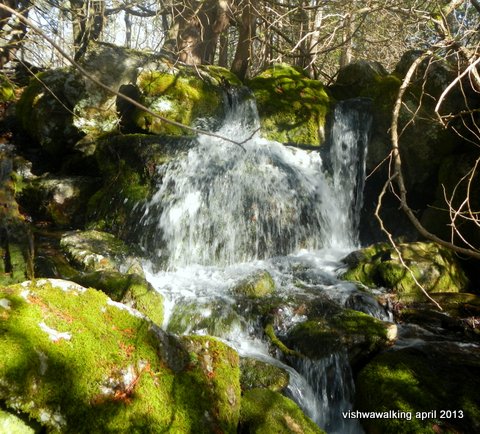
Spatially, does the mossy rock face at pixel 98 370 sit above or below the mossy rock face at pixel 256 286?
above

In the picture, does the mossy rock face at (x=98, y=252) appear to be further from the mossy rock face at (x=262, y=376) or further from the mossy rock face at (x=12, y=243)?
the mossy rock face at (x=262, y=376)

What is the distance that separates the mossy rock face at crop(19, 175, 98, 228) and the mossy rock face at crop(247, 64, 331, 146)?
13.9 feet

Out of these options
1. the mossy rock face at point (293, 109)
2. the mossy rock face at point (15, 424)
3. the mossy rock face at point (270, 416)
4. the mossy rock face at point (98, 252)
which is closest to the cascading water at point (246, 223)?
the mossy rock face at point (293, 109)

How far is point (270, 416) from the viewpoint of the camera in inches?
110

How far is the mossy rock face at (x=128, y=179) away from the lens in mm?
7277

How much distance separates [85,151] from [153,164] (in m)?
2.23

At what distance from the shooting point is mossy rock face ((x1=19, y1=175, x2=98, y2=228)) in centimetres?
810

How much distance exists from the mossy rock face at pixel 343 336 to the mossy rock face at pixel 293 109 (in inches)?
207

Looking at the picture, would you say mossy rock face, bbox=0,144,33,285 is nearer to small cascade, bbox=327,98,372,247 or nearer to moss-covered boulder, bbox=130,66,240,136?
moss-covered boulder, bbox=130,66,240,136

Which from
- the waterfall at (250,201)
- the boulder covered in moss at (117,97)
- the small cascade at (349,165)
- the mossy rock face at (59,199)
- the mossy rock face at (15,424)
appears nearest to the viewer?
the mossy rock face at (15,424)

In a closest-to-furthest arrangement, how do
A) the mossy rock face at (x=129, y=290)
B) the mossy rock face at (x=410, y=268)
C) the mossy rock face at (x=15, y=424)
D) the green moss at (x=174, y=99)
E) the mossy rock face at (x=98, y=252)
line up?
1. the mossy rock face at (x=15, y=424)
2. the mossy rock face at (x=129, y=290)
3. the mossy rock face at (x=98, y=252)
4. the mossy rock face at (x=410, y=268)
5. the green moss at (x=174, y=99)

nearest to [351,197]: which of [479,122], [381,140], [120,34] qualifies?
[381,140]

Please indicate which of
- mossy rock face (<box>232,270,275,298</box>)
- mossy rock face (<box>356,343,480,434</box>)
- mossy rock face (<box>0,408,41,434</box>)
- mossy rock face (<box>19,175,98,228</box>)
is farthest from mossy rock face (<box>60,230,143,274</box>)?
mossy rock face (<box>0,408,41,434</box>)

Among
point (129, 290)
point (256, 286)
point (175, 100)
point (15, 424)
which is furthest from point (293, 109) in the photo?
point (15, 424)
